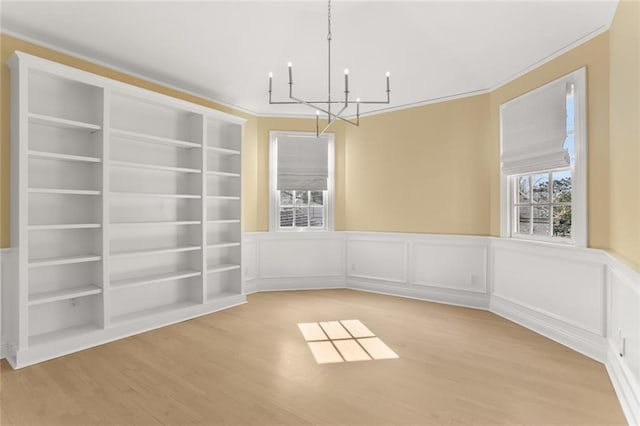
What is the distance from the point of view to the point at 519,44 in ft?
11.6

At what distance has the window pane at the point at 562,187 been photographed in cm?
344

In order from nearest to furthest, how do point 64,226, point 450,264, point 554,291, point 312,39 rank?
point 64,226 → point 554,291 → point 312,39 → point 450,264

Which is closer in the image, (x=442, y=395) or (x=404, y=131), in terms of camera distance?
(x=442, y=395)

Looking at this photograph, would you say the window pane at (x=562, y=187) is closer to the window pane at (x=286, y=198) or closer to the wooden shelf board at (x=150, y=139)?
the window pane at (x=286, y=198)

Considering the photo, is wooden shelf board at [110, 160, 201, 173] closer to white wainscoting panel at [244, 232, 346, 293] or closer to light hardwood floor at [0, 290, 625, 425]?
white wainscoting panel at [244, 232, 346, 293]

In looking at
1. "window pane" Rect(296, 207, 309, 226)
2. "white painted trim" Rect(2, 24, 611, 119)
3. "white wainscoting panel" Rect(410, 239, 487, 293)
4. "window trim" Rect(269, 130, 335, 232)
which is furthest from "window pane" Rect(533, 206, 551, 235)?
"window pane" Rect(296, 207, 309, 226)

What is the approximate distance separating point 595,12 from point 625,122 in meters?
1.09

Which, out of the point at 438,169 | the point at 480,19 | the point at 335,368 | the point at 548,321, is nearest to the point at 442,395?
the point at 335,368

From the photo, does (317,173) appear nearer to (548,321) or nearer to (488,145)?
(488,145)

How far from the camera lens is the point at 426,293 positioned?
15.9 feet

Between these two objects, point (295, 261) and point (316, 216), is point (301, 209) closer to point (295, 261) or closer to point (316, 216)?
point (316, 216)

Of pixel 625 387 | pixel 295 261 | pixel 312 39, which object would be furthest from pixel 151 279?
pixel 625 387

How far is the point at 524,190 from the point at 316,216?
2954 millimetres

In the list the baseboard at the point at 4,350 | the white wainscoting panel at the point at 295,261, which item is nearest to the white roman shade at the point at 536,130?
the white wainscoting panel at the point at 295,261
